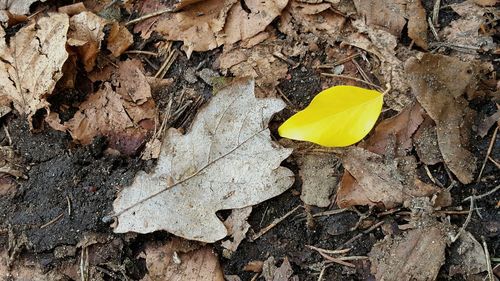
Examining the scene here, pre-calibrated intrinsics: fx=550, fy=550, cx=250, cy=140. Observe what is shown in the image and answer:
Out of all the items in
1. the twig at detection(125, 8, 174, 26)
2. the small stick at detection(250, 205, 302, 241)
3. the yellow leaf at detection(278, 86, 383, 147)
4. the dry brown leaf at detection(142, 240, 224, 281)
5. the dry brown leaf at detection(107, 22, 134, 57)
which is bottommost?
the dry brown leaf at detection(142, 240, 224, 281)

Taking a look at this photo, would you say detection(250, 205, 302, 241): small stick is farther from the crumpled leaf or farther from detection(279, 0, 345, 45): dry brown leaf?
detection(279, 0, 345, 45): dry brown leaf

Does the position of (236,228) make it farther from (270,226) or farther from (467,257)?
(467,257)

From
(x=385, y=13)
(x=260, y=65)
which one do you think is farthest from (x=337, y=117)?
(x=385, y=13)

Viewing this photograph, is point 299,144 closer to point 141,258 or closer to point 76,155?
point 141,258

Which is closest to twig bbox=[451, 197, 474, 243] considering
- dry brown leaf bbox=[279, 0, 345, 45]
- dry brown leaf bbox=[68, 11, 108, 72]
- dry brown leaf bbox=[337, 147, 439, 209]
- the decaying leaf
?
dry brown leaf bbox=[337, 147, 439, 209]

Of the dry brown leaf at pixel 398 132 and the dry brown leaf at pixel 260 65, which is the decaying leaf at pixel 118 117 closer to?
the dry brown leaf at pixel 260 65

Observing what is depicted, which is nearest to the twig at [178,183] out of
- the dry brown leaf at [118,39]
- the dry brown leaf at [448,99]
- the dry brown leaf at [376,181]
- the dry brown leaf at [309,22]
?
the dry brown leaf at [376,181]
